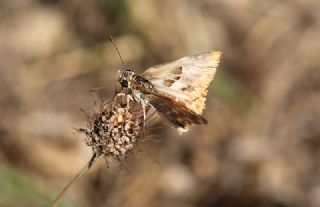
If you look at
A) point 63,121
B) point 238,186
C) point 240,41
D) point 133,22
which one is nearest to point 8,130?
point 63,121

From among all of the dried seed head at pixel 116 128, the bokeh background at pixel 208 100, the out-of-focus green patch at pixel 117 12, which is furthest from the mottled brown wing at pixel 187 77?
the out-of-focus green patch at pixel 117 12

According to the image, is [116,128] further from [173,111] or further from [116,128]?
[173,111]

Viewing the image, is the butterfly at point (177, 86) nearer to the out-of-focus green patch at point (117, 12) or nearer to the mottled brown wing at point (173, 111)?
the mottled brown wing at point (173, 111)

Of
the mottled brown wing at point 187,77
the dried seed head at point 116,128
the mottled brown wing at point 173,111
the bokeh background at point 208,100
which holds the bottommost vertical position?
the dried seed head at point 116,128

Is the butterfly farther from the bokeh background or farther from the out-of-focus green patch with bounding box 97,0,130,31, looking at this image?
the out-of-focus green patch with bounding box 97,0,130,31

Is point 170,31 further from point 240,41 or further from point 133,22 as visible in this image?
point 240,41

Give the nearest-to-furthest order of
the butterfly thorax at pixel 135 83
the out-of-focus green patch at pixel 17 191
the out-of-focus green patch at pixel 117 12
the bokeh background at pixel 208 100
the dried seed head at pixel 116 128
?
the dried seed head at pixel 116 128 → the butterfly thorax at pixel 135 83 → the out-of-focus green patch at pixel 17 191 → the bokeh background at pixel 208 100 → the out-of-focus green patch at pixel 117 12
